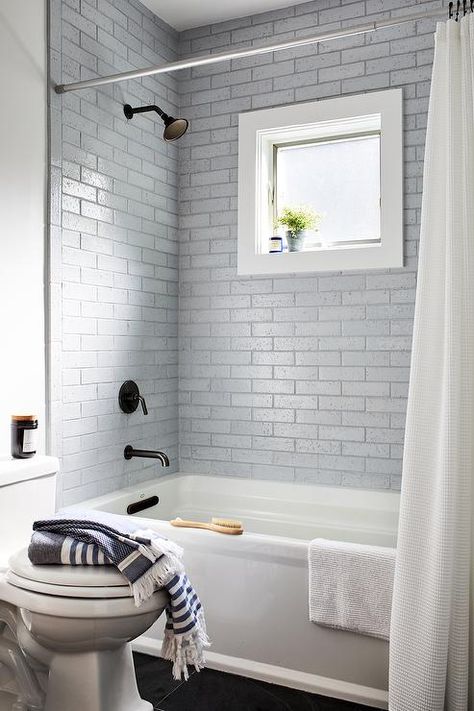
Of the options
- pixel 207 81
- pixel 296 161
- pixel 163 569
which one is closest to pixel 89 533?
pixel 163 569

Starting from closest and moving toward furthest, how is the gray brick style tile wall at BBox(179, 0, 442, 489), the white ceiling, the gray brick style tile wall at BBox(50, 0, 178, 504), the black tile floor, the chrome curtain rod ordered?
the chrome curtain rod → the black tile floor → the gray brick style tile wall at BBox(50, 0, 178, 504) → the gray brick style tile wall at BBox(179, 0, 442, 489) → the white ceiling

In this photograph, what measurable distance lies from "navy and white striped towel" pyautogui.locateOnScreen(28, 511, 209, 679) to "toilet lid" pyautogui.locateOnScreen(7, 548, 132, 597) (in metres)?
0.02

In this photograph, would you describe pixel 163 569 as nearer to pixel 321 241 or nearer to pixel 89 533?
pixel 89 533

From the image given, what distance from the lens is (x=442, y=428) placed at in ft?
6.03

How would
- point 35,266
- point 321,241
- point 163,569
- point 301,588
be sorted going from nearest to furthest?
point 163,569
point 301,588
point 35,266
point 321,241

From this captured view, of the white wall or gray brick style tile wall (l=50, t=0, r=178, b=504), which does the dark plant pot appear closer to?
gray brick style tile wall (l=50, t=0, r=178, b=504)

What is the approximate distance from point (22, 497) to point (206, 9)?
262cm

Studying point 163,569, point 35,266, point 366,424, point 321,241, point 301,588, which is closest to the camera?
point 163,569

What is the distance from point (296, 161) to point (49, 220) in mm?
1470

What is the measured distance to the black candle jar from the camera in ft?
7.36

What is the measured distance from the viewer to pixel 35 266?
8.39 feet

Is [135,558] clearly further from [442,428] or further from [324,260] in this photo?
[324,260]

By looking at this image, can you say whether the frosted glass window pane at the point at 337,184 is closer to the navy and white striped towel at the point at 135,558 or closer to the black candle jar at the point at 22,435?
the black candle jar at the point at 22,435

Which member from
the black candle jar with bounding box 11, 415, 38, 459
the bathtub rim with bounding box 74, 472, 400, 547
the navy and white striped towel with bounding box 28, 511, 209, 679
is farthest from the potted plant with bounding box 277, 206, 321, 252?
the navy and white striped towel with bounding box 28, 511, 209, 679
